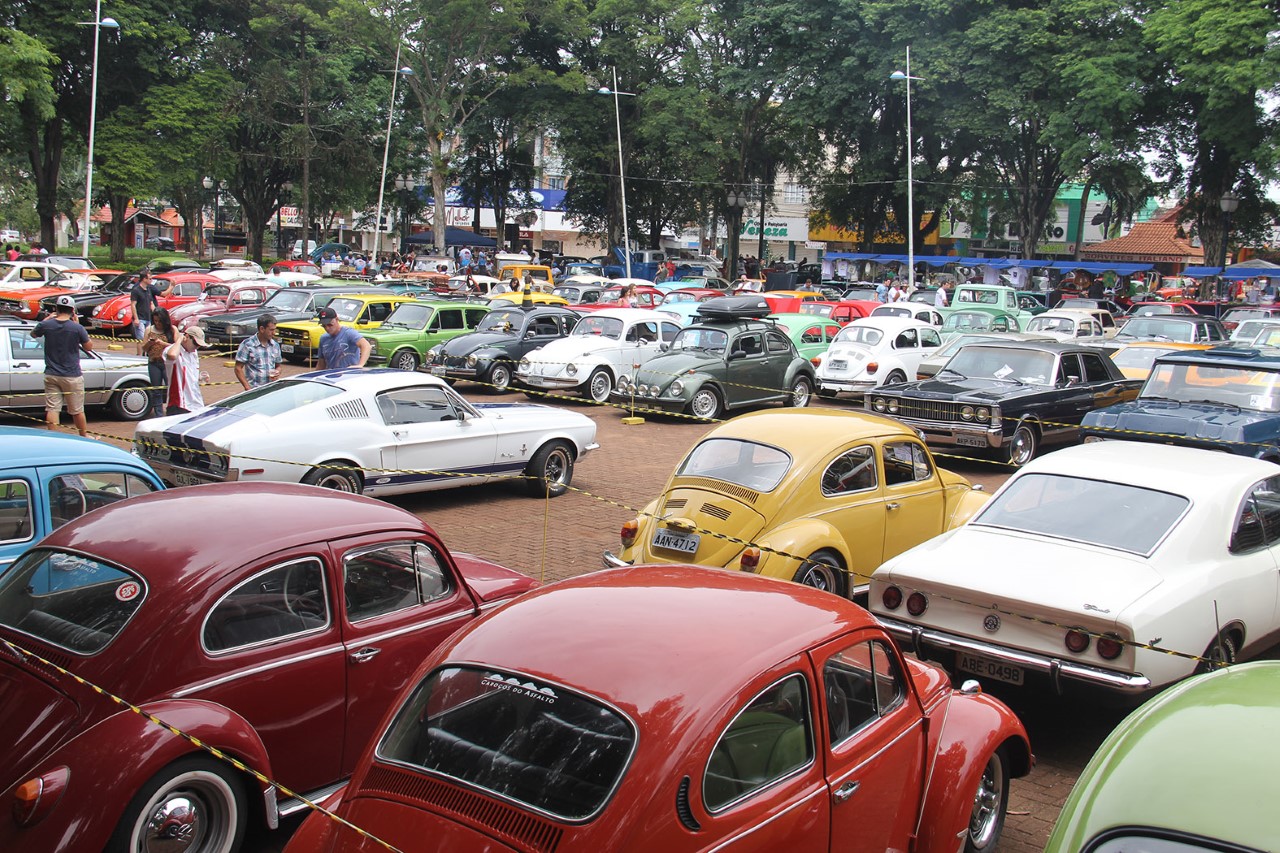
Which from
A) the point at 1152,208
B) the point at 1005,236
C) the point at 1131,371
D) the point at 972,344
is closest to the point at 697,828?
the point at 972,344

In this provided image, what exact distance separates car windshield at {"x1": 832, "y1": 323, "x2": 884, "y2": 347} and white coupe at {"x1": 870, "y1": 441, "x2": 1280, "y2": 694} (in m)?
13.2

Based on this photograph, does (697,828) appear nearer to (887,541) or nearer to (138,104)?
(887,541)

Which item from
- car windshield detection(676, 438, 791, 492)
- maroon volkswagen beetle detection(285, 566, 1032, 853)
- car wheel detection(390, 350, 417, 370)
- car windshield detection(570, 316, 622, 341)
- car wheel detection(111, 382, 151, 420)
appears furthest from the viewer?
car wheel detection(390, 350, 417, 370)

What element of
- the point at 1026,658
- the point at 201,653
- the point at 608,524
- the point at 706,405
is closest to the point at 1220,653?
the point at 1026,658

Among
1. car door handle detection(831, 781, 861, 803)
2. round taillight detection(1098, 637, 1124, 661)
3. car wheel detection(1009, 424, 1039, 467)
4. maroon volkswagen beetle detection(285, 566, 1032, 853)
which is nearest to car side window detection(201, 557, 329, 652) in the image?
maroon volkswagen beetle detection(285, 566, 1032, 853)

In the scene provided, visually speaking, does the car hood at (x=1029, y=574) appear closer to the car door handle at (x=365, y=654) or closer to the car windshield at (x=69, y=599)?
the car door handle at (x=365, y=654)

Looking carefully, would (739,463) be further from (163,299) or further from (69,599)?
(163,299)

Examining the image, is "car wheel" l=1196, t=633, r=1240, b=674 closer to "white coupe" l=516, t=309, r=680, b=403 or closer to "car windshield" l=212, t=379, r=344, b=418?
"car windshield" l=212, t=379, r=344, b=418

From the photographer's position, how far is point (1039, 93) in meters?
41.5

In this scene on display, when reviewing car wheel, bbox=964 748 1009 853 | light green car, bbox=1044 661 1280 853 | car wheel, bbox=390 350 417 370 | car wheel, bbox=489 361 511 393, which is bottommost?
car wheel, bbox=964 748 1009 853

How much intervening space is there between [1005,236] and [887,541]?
2285 inches

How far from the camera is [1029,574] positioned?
20.7 ft

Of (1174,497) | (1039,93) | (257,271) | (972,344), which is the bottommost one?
(1174,497)

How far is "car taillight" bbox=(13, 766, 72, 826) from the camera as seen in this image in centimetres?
376
